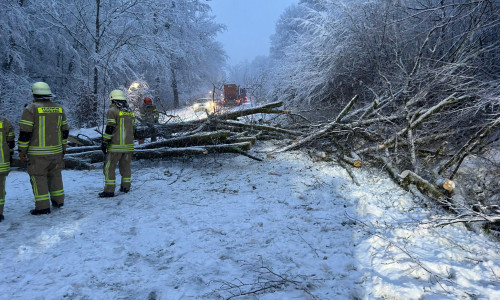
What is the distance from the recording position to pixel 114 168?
15.8 feet

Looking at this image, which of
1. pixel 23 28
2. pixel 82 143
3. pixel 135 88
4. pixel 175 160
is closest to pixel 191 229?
pixel 175 160

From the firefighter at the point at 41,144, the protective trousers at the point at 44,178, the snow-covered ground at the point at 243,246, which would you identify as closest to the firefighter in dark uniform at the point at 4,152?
the firefighter at the point at 41,144

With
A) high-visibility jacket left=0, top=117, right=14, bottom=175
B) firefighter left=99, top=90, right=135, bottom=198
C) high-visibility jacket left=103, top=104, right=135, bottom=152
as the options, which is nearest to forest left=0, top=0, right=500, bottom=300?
firefighter left=99, top=90, right=135, bottom=198

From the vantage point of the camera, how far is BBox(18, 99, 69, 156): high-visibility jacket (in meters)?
3.89

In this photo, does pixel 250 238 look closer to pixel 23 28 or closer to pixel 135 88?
pixel 23 28

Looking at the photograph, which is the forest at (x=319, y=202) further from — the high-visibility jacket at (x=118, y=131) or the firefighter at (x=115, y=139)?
the high-visibility jacket at (x=118, y=131)

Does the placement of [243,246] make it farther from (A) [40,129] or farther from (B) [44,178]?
(A) [40,129]

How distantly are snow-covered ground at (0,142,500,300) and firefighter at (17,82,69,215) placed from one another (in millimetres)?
386

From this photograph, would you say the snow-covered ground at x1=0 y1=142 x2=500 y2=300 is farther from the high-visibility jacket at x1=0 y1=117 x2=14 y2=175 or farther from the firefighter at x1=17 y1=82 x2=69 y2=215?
the high-visibility jacket at x1=0 y1=117 x2=14 y2=175

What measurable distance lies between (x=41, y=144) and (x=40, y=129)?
212 mm

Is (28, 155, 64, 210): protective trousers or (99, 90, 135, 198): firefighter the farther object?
(99, 90, 135, 198): firefighter

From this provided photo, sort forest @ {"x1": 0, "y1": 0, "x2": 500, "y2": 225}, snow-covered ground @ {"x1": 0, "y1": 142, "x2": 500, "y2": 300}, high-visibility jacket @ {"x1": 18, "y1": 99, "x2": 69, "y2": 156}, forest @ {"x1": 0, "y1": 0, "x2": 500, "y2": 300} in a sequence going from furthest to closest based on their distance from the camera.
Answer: forest @ {"x1": 0, "y1": 0, "x2": 500, "y2": 225} → high-visibility jacket @ {"x1": 18, "y1": 99, "x2": 69, "y2": 156} → forest @ {"x1": 0, "y1": 0, "x2": 500, "y2": 300} → snow-covered ground @ {"x1": 0, "y1": 142, "x2": 500, "y2": 300}

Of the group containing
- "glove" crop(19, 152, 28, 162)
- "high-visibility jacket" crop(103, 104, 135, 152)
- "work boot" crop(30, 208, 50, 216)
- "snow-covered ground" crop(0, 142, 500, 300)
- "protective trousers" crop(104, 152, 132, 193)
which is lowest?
"snow-covered ground" crop(0, 142, 500, 300)

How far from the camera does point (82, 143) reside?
779 centimetres
